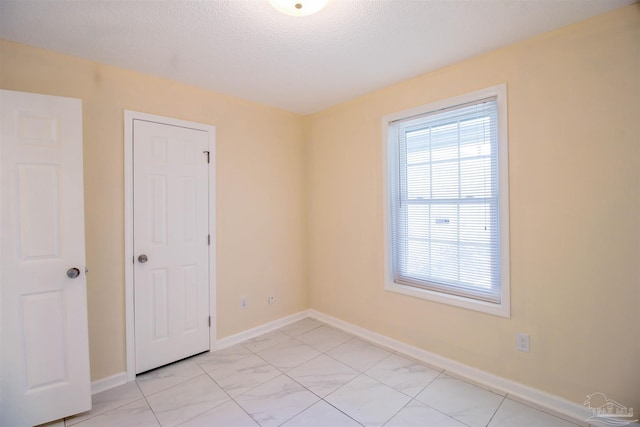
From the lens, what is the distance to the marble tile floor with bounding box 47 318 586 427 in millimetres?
1892

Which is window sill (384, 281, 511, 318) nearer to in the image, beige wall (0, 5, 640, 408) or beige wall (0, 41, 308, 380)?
beige wall (0, 5, 640, 408)

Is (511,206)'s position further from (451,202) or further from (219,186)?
(219,186)

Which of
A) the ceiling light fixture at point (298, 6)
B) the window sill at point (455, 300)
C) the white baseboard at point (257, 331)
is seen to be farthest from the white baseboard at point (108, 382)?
the ceiling light fixture at point (298, 6)

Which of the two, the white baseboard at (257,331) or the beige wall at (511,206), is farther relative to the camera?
the white baseboard at (257,331)

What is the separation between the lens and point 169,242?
2.62 meters

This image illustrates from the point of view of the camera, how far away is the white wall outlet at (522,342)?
207cm

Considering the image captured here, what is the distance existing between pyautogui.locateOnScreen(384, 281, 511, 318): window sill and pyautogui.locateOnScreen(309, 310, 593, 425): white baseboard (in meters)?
0.48

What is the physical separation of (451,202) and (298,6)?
185cm

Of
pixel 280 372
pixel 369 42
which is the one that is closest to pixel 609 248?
pixel 369 42

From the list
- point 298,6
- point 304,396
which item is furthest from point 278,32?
point 304,396

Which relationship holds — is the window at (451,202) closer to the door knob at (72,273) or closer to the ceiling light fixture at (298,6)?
the ceiling light fixture at (298,6)

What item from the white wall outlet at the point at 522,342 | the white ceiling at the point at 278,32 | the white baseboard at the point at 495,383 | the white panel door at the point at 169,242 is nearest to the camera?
the white ceiling at the point at 278,32

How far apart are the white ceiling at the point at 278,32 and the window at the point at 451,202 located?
1.59ft

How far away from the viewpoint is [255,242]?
3266 mm
